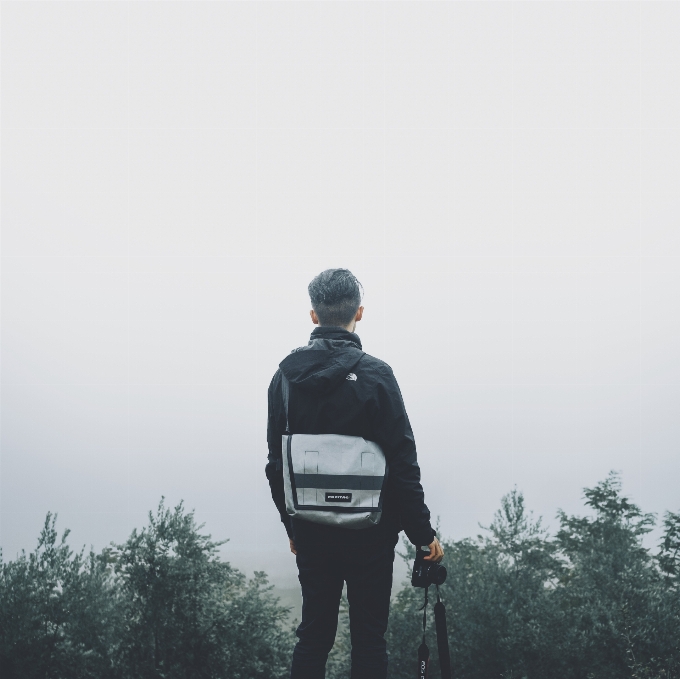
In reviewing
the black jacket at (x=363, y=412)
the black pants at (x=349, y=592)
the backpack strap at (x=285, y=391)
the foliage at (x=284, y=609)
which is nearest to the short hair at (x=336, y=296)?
the black jacket at (x=363, y=412)

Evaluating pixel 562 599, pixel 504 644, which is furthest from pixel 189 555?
pixel 562 599

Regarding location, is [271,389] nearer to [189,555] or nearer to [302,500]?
[302,500]

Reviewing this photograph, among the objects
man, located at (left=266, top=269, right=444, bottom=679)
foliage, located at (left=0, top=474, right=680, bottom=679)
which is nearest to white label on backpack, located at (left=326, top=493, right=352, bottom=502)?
man, located at (left=266, top=269, right=444, bottom=679)

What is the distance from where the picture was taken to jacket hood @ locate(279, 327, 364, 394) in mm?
2973

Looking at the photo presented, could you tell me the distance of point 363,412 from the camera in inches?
117

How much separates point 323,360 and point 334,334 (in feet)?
0.57

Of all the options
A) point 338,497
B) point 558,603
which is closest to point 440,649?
point 338,497

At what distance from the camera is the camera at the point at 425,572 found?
3033 millimetres

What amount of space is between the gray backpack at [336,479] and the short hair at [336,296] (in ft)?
1.95

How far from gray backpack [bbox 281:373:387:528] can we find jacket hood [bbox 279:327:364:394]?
0.25 m

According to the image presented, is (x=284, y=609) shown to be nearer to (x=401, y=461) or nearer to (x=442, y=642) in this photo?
(x=442, y=642)

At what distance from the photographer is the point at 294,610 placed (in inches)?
329

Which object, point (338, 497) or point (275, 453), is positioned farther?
point (275, 453)

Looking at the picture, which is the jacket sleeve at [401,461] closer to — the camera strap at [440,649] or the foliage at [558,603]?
the camera strap at [440,649]
